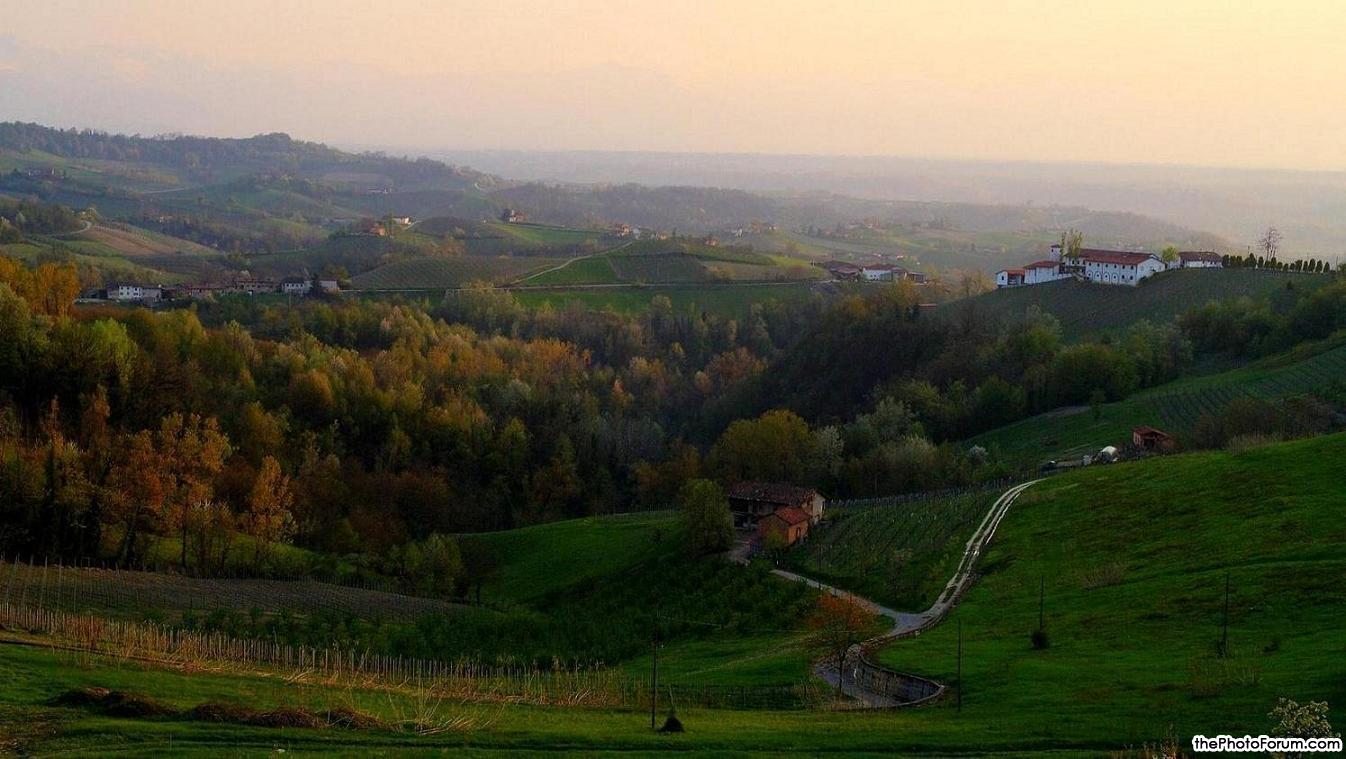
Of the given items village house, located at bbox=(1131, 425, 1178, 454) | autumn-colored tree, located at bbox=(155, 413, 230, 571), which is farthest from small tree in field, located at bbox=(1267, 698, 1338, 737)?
autumn-colored tree, located at bbox=(155, 413, 230, 571)

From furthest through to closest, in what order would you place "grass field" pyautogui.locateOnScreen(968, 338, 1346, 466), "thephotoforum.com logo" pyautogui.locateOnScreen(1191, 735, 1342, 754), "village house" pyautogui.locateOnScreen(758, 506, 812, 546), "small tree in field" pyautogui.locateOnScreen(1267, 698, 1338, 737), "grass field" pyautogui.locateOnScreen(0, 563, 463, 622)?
"grass field" pyautogui.locateOnScreen(968, 338, 1346, 466) < "village house" pyautogui.locateOnScreen(758, 506, 812, 546) < "grass field" pyautogui.locateOnScreen(0, 563, 463, 622) < "thephotoforum.com logo" pyautogui.locateOnScreen(1191, 735, 1342, 754) < "small tree in field" pyautogui.locateOnScreen(1267, 698, 1338, 737)

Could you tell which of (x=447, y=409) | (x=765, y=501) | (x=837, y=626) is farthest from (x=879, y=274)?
(x=837, y=626)

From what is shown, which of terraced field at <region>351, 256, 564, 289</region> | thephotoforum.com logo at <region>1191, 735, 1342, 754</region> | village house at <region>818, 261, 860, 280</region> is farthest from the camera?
village house at <region>818, 261, 860, 280</region>

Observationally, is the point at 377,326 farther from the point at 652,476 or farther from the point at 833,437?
the point at 833,437

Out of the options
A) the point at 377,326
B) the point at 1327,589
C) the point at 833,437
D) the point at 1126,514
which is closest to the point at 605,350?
the point at 377,326

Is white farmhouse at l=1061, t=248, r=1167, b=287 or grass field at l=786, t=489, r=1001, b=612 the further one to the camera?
white farmhouse at l=1061, t=248, r=1167, b=287

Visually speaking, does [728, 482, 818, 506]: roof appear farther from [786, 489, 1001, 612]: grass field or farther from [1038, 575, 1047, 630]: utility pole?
[1038, 575, 1047, 630]: utility pole

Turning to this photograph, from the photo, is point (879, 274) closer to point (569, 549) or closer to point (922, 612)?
Result: point (569, 549)
